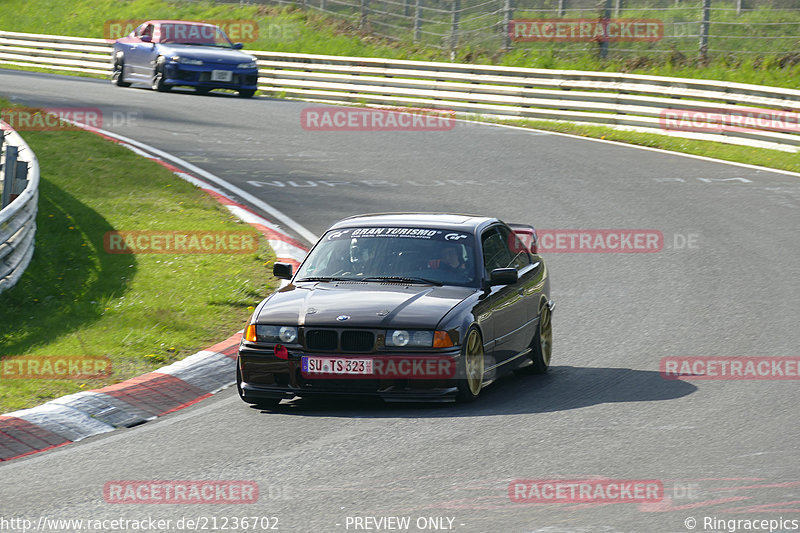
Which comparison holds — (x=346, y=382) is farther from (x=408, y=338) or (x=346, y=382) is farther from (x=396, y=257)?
(x=396, y=257)

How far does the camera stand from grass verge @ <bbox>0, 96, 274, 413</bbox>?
10.2m

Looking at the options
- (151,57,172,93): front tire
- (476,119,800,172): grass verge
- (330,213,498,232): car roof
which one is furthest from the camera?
(151,57,172,93): front tire

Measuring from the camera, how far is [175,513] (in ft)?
20.0

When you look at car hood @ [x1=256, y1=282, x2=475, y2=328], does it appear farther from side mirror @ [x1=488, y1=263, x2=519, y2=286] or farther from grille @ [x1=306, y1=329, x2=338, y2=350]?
side mirror @ [x1=488, y1=263, x2=519, y2=286]

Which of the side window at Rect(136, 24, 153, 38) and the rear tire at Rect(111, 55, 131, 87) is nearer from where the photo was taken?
the side window at Rect(136, 24, 153, 38)

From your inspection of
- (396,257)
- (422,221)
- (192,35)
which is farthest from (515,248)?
(192,35)

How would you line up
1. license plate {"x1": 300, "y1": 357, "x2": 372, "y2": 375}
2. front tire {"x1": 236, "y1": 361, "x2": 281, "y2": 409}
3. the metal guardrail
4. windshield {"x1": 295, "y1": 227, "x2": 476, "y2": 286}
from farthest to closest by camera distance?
1. the metal guardrail
2. windshield {"x1": 295, "y1": 227, "x2": 476, "y2": 286}
3. front tire {"x1": 236, "y1": 361, "x2": 281, "y2": 409}
4. license plate {"x1": 300, "y1": 357, "x2": 372, "y2": 375}

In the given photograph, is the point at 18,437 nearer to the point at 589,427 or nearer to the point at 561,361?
the point at 589,427

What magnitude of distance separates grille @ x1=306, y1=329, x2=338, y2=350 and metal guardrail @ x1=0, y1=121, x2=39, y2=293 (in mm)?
4225

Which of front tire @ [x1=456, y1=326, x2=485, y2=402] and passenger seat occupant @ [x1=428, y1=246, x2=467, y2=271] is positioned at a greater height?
passenger seat occupant @ [x1=428, y1=246, x2=467, y2=271]

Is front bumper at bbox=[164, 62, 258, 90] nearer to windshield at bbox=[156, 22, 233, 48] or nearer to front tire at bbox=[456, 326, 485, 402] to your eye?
windshield at bbox=[156, 22, 233, 48]

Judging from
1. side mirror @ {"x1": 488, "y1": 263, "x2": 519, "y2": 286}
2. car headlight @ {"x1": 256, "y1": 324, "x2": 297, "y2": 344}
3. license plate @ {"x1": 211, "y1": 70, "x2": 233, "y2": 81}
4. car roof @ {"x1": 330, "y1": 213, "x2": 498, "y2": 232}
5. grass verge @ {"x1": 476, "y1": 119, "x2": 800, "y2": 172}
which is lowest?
grass verge @ {"x1": 476, "y1": 119, "x2": 800, "y2": 172}

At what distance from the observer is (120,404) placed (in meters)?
8.62

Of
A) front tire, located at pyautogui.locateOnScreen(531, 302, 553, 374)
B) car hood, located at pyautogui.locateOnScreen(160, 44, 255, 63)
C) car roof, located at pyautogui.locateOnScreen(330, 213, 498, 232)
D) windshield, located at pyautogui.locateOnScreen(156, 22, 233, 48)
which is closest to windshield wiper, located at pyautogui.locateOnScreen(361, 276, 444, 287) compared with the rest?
car roof, located at pyautogui.locateOnScreen(330, 213, 498, 232)
